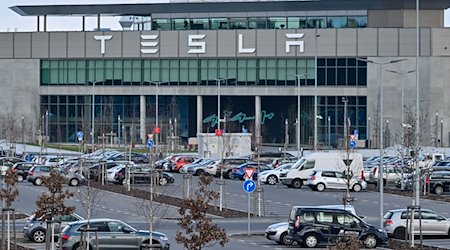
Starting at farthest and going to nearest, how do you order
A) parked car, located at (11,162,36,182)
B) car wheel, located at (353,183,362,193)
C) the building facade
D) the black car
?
1. the building facade
2. parked car, located at (11,162,36,182)
3. the black car
4. car wheel, located at (353,183,362,193)

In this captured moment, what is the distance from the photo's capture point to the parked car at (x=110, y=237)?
36.9 m

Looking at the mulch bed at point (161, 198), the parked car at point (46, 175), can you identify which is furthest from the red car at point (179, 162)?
the parked car at point (46, 175)

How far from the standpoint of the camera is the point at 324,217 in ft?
137

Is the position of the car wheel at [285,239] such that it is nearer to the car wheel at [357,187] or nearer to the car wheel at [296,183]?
the car wheel at [357,187]

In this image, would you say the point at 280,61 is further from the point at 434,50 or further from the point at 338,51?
the point at 434,50

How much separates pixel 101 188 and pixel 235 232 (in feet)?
76.2

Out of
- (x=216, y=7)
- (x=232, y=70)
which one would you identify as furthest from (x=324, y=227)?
(x=216, y=7)

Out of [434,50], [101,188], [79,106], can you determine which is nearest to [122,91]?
[79,106]

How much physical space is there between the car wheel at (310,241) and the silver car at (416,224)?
5.34m

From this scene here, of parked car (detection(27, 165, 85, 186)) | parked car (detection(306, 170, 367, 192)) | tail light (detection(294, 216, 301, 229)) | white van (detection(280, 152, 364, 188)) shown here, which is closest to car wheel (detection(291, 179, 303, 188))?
white van (detection(280, 152, 364, 188))

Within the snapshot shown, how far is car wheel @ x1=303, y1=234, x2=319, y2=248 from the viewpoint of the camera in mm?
41375

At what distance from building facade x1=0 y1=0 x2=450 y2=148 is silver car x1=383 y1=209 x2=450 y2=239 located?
65812mm

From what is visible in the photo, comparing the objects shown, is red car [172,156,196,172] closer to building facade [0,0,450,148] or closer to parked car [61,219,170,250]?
building facade [0,0,450,148]

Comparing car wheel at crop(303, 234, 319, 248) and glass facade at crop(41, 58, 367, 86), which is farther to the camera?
glass facade at crop(41, 58, 367, 86)
